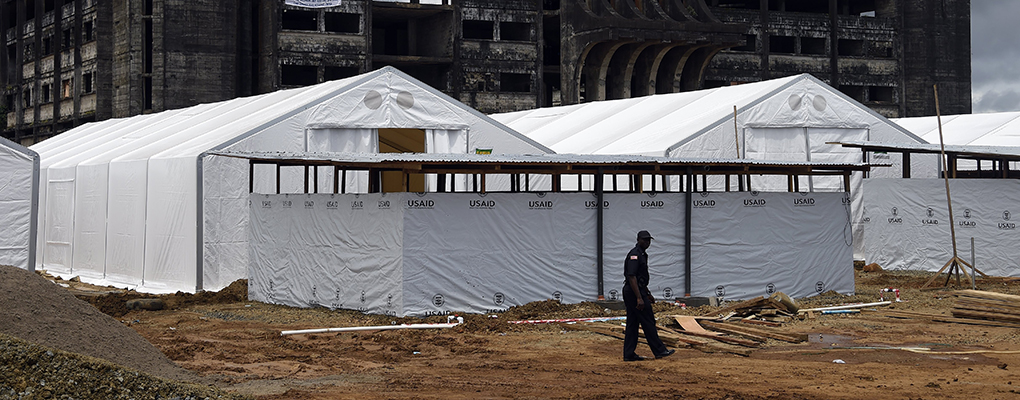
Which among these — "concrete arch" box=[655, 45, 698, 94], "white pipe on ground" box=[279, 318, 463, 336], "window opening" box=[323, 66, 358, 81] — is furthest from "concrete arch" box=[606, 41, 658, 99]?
"white pipe on ground" box=[279, 318, 463, 336]

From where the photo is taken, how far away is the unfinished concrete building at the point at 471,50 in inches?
2222

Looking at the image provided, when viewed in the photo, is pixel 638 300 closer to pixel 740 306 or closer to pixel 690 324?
pixel 690 324

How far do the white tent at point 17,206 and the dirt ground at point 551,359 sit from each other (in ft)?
7.38

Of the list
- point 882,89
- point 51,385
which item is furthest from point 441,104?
point 882,89

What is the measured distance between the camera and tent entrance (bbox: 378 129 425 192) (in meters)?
25.5

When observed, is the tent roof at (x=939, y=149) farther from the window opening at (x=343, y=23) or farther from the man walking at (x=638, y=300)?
the window opening at (x=343, y=23)

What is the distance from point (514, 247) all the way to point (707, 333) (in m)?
3.80

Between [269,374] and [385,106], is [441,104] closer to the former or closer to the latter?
[385,106]

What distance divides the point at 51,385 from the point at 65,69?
61.0 m

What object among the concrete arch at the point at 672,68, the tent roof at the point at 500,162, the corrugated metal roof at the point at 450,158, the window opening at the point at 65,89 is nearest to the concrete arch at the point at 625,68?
the concrete arch at the point at 672,68

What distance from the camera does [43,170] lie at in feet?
93.5

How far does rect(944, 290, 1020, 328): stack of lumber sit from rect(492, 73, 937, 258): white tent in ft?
31.8

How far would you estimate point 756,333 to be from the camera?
1440 centimetres

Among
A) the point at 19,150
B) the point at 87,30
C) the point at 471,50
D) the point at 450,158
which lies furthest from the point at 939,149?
the point at 87,30
